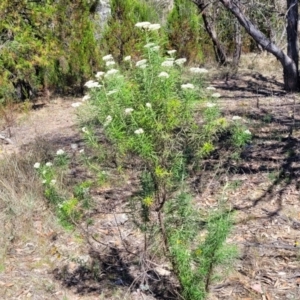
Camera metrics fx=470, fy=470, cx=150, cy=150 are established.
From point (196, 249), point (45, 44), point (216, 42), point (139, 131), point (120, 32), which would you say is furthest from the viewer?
point (216, 42)

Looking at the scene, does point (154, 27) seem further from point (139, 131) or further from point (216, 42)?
point (216, 42)

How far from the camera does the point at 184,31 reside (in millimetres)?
10945

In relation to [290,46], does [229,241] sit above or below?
below

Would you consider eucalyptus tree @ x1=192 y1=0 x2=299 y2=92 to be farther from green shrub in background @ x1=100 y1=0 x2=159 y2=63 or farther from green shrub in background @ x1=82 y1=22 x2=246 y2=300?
green shrub in background @ x1=82 y1=22 x2=246 y2=300

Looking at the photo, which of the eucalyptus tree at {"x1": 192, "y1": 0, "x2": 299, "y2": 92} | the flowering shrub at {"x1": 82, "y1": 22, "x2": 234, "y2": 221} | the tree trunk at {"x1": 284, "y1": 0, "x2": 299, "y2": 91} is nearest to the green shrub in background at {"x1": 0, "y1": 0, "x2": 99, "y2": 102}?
the eucalyptus tree at {"x1": 192, "y1": 0, "x2": 299, "y2": 92}

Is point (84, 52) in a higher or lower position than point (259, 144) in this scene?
higher

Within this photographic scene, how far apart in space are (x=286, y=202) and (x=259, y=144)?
1.17 meters

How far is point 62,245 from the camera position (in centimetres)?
384

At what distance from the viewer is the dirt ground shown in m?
3.20

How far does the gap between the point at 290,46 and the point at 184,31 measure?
3875 mm

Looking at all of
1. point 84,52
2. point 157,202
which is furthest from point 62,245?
point 84,52

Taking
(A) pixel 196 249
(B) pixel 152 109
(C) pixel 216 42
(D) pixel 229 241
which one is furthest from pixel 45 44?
(B) pixel 152 109

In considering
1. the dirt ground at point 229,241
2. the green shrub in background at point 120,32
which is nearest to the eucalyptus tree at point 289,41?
the dirt ground at point 229,241

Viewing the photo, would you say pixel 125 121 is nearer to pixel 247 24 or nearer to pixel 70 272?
pixel 70 272
